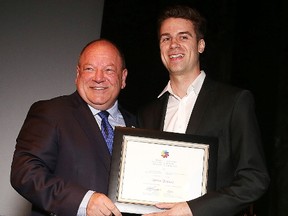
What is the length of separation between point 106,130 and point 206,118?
0.53 m

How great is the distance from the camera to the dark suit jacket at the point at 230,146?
1758 mm

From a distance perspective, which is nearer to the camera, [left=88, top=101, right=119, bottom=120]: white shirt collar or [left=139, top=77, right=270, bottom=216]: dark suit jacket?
[left=139, top=77, right=270, bottom=216]: dark suit jacket

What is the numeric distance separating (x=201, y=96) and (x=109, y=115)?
1.86ft

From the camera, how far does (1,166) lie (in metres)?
3.32

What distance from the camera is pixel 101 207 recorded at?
1.71 m

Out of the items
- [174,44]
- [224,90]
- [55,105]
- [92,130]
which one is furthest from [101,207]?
[174,44]

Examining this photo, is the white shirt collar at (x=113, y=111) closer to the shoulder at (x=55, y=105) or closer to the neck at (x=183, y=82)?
the shoulder at (x=55, y=105)

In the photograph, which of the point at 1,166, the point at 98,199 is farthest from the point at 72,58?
the point at 98,199

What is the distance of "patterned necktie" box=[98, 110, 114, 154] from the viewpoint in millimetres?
2068

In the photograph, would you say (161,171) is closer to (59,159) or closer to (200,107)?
(200,107)

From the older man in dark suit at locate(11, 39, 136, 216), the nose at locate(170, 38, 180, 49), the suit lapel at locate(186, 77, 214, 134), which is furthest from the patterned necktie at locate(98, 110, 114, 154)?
the nose at locate(170, 38, 180, 49)

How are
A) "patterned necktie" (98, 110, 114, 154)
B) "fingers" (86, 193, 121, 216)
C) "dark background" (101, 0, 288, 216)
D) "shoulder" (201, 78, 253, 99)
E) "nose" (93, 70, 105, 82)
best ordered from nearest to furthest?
1. "fingers" (86, 193, 121, 216)
2. "shoulder" (201, 78, 253, 99)
3. "patterned necktie" (98, 110, 114, 154)
4. "nose" (93, 70, 105, 82)
5. "dark background" (101, 0, 288, 216)

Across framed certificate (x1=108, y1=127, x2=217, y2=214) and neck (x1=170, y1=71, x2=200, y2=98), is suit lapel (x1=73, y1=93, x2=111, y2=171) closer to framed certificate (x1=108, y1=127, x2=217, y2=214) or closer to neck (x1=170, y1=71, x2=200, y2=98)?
framed certificate (x1=108, y1=127, x2=217, y2=214)

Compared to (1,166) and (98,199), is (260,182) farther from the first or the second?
(1,166)
